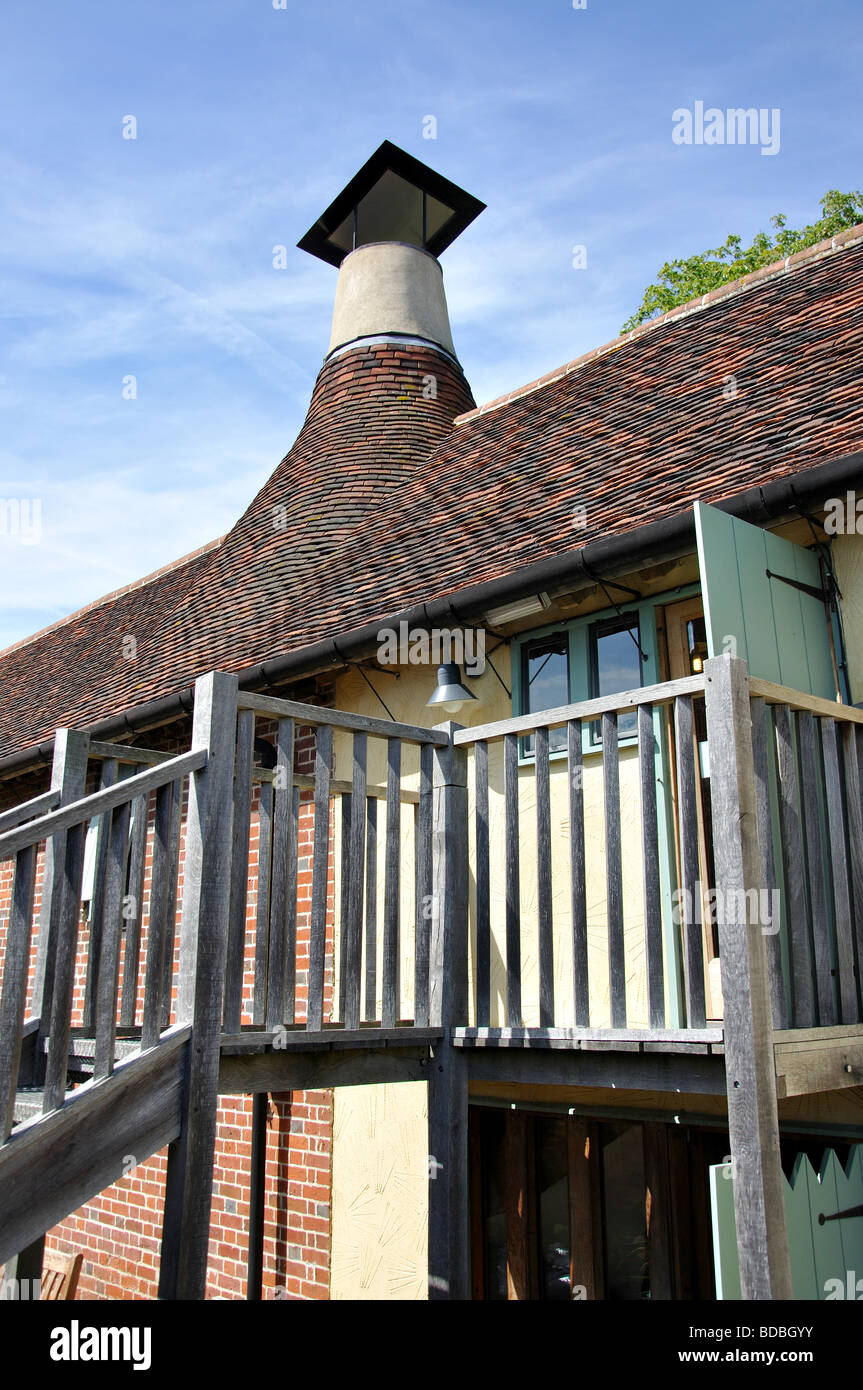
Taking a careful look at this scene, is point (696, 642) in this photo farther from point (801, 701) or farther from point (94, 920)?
point (94, 920)

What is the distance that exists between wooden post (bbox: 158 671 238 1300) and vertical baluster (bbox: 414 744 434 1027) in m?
1.15

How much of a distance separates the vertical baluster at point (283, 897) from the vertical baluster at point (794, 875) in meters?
1.90

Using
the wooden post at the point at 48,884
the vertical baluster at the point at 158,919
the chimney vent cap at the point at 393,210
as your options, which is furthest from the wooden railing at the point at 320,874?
the chimney vent cap at the point at 393,210

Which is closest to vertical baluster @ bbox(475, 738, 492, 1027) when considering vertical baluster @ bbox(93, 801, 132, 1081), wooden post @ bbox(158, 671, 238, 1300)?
wooden post @ bbox(158, 671, 238, 1300)

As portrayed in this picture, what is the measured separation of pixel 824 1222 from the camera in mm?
3752

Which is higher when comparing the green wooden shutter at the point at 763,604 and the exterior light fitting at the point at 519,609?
the exterior light fitting at the point at 519,609

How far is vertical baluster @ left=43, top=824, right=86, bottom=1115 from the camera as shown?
3.54 meters

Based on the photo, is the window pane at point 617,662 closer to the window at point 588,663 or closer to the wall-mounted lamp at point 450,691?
the window at point 588,663

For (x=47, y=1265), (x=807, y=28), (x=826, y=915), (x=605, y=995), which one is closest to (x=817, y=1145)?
(x=605, y=995)

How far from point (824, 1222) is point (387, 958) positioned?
196cm

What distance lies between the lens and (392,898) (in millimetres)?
4727

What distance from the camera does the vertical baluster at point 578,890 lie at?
4.26 m

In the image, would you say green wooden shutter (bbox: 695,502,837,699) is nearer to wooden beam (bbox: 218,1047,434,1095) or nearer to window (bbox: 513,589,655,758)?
window (bbox: 513,589,655,758)
